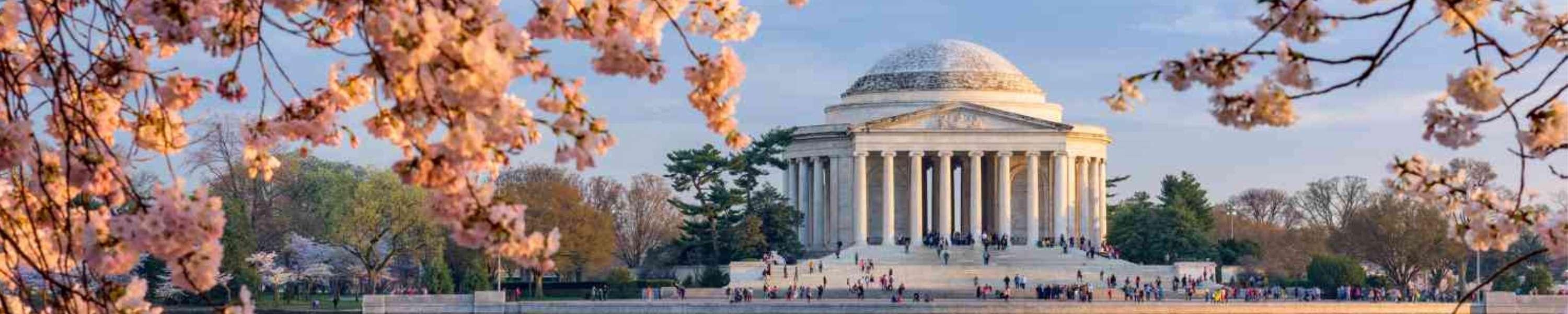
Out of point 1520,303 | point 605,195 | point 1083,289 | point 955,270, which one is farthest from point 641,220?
point 1520,303

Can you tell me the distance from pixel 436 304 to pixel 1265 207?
9514cm

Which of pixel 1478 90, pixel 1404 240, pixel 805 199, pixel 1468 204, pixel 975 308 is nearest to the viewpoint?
pixel 1478 90

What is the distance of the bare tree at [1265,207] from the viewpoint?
17162cm

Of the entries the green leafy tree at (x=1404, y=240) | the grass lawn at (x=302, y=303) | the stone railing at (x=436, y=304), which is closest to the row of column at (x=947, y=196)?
the green leafy tree at (x=1404, y=240)

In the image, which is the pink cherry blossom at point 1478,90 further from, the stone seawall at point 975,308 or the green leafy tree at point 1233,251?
the green leafy tree at point 1233,251

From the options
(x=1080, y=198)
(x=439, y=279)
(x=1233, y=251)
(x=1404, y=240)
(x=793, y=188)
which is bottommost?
(x=439, y=279)

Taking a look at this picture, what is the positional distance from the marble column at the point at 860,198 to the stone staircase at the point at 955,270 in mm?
4069

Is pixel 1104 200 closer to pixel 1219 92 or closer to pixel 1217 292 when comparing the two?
pixel 1217 292

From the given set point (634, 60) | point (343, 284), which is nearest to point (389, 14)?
point (634, 60)

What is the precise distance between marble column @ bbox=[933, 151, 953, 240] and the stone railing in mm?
32862

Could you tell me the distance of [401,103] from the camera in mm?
12352

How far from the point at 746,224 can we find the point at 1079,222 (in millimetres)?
17114

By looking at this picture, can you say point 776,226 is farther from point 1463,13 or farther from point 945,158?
point 1463,13

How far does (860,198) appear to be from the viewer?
118562 millimetres
